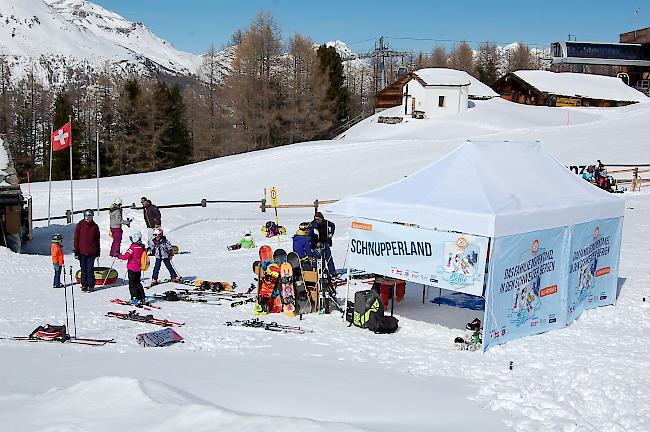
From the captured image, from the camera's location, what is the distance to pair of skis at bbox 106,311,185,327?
11.1 metres

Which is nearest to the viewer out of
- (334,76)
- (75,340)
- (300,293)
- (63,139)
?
(75,340)

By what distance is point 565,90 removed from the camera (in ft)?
209

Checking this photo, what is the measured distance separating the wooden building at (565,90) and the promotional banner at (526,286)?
55229mm

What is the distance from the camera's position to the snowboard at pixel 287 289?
11914 mm

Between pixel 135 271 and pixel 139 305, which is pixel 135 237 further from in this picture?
pixel 139 305

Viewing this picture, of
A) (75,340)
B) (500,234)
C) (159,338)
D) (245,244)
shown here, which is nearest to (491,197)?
(500,234)

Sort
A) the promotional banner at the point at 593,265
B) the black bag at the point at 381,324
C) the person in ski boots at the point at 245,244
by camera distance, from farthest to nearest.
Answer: the person in ski boots at the point at 245,244 → the promotional banner at the point at 593,265 → the black bag at the point at 381,324

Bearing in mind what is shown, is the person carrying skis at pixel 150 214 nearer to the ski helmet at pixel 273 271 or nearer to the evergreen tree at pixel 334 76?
the ski helmet at pixel 273 271

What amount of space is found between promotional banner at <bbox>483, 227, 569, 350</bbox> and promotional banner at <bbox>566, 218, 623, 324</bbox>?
14.8 inches

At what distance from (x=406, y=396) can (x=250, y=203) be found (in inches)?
878

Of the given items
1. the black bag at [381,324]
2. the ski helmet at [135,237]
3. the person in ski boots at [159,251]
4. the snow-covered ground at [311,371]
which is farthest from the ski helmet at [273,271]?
the person in ski boots at [159,251]

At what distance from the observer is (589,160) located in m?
35.6

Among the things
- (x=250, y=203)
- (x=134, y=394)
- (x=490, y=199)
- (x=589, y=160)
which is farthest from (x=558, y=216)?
(x=589, y=160)

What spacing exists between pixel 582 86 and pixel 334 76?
25031 mm
